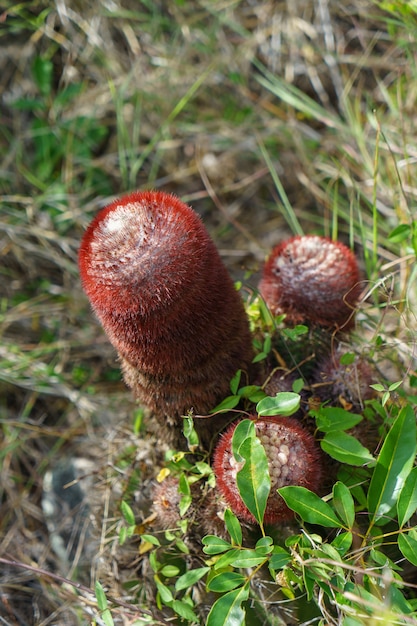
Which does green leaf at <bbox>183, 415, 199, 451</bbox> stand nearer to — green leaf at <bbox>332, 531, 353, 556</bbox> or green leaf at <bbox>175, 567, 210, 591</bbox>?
green leaf at <bbox>175, 567, 210, 591</bbox>

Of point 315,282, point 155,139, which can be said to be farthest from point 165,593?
point 155,139

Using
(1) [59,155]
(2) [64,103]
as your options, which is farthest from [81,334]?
(2) [64,103]

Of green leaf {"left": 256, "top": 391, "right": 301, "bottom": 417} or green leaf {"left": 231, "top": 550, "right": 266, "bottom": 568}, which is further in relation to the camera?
green leaf {"left": 256, "top": 391, "right": 301, "bottom": 417}

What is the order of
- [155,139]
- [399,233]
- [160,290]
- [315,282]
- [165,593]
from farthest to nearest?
[155,139] < [399,233] < [315,282] < [165,593] < [160,290]

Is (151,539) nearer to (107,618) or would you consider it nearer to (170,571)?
(170,571)

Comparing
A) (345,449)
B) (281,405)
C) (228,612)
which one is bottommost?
(228,612)

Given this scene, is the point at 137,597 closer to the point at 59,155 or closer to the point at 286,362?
the point at 286,362

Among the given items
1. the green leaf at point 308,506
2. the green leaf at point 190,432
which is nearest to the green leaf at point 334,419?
the green leaf at point 308,506

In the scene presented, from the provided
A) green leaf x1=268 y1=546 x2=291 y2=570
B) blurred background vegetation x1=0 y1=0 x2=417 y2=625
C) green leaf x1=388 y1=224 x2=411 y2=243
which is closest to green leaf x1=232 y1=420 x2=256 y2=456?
green leaf x1=268 y1=546 x2=291 y2=570
